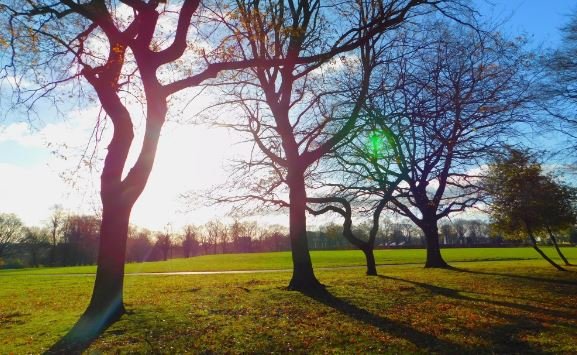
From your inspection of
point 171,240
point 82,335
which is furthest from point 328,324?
point 171,240

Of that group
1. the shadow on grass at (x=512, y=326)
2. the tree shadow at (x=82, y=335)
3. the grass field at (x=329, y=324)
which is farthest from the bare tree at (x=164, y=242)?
the tree shadow at (x=82, y=335)

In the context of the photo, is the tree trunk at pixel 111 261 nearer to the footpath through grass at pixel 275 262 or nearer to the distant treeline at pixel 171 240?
the footpath through grass at pixel 275 262

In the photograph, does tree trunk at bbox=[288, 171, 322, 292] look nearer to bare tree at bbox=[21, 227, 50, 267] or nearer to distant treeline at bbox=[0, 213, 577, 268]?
distant treeline at bbox=[0, 213, 577, 268]

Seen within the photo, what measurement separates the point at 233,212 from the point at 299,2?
33.1 feet

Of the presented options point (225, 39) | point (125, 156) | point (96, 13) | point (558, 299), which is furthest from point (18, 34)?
point (558, 299)

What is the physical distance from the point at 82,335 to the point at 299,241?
820cm

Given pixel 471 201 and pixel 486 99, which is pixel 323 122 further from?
pixel 471 201

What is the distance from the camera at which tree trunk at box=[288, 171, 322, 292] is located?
15.3 m

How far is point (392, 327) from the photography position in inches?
366

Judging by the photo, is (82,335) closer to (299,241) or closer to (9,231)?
(299,241)

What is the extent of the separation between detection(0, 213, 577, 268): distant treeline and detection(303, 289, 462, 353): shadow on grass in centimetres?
4338

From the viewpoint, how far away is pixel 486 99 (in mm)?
10617

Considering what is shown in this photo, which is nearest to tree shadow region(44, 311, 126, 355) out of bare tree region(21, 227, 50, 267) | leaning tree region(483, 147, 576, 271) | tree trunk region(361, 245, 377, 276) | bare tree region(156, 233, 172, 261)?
tree trunk region(361, 245, 377, 276)

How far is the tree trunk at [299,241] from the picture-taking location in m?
15.3
